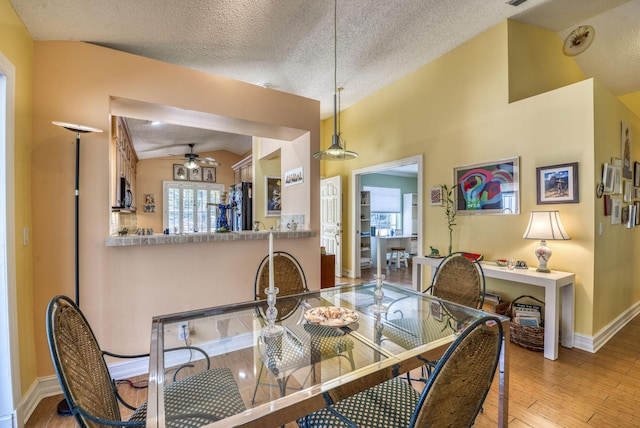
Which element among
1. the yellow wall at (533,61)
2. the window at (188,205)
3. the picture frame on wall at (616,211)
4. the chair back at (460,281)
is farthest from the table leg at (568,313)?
the window at (188,205)

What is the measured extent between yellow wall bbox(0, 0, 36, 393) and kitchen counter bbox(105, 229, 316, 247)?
1.52ft

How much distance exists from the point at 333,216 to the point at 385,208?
2481 mm

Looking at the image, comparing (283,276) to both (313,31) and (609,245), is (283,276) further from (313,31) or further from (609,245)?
(609,245)

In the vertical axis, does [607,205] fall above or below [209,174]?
below

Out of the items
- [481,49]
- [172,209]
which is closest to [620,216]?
[481,49]

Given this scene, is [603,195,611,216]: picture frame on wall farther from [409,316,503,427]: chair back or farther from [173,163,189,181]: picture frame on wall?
[173,163,189,181]: picture frame on wall

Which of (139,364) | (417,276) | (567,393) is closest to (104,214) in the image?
(139,364)

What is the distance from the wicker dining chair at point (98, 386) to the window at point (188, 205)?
5.74 meters

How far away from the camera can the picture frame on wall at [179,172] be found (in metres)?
6.82

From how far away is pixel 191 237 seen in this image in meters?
2.45

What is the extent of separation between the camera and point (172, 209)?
6793 mm

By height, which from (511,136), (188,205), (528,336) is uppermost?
(511,136)

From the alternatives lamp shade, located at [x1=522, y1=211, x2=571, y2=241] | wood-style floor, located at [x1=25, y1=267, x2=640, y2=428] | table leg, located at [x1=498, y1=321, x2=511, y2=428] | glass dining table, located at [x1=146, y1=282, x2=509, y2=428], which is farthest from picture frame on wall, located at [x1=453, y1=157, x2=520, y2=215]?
table leg, located at [x1=498, y1=321, x2=511, y2=428]

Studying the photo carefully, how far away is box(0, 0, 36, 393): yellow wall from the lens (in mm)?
1669
